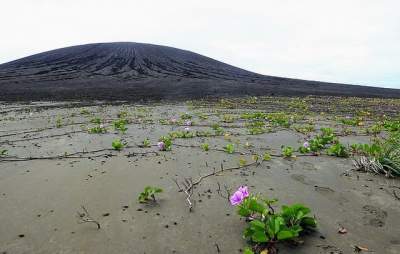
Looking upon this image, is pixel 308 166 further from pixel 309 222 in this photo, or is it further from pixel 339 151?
pixel 309 222

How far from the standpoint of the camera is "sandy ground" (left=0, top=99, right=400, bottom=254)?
3197 millimetres

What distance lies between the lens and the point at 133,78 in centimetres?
3181

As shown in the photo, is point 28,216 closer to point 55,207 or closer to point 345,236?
point 55,207

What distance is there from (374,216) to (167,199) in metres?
2.05

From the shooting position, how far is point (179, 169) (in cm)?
536

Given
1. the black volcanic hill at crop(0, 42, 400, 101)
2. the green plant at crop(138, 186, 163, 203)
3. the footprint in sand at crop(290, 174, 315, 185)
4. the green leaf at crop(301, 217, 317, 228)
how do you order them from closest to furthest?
the green leaf at crop(301, 217, 317, 228) < the green plant at crop(138, 186, 163, 203) < the footprint in sand at crop(290, 174, 315, 185) < the black volcanic hill at crop(0, 42, 400, 101)

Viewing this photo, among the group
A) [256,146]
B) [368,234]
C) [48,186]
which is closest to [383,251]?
[368,234]

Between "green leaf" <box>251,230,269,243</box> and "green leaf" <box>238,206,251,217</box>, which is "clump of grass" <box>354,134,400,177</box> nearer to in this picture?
"green leaf" <box>238,206,251,217</box>

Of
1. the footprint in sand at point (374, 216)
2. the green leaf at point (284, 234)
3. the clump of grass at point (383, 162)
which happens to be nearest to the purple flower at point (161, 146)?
the clump of grass at point (383, 162)

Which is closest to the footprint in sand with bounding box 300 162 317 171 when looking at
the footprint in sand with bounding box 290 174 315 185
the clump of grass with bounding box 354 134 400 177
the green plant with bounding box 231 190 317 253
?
the footprint in sand with bounding box 290 174 315 185

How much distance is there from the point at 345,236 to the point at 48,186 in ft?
10.8

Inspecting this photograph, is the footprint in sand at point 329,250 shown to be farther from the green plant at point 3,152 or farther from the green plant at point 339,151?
the green plant at point 3,152

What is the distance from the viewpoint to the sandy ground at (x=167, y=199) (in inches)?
126

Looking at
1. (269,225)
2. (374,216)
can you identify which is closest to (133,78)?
(374,216)
